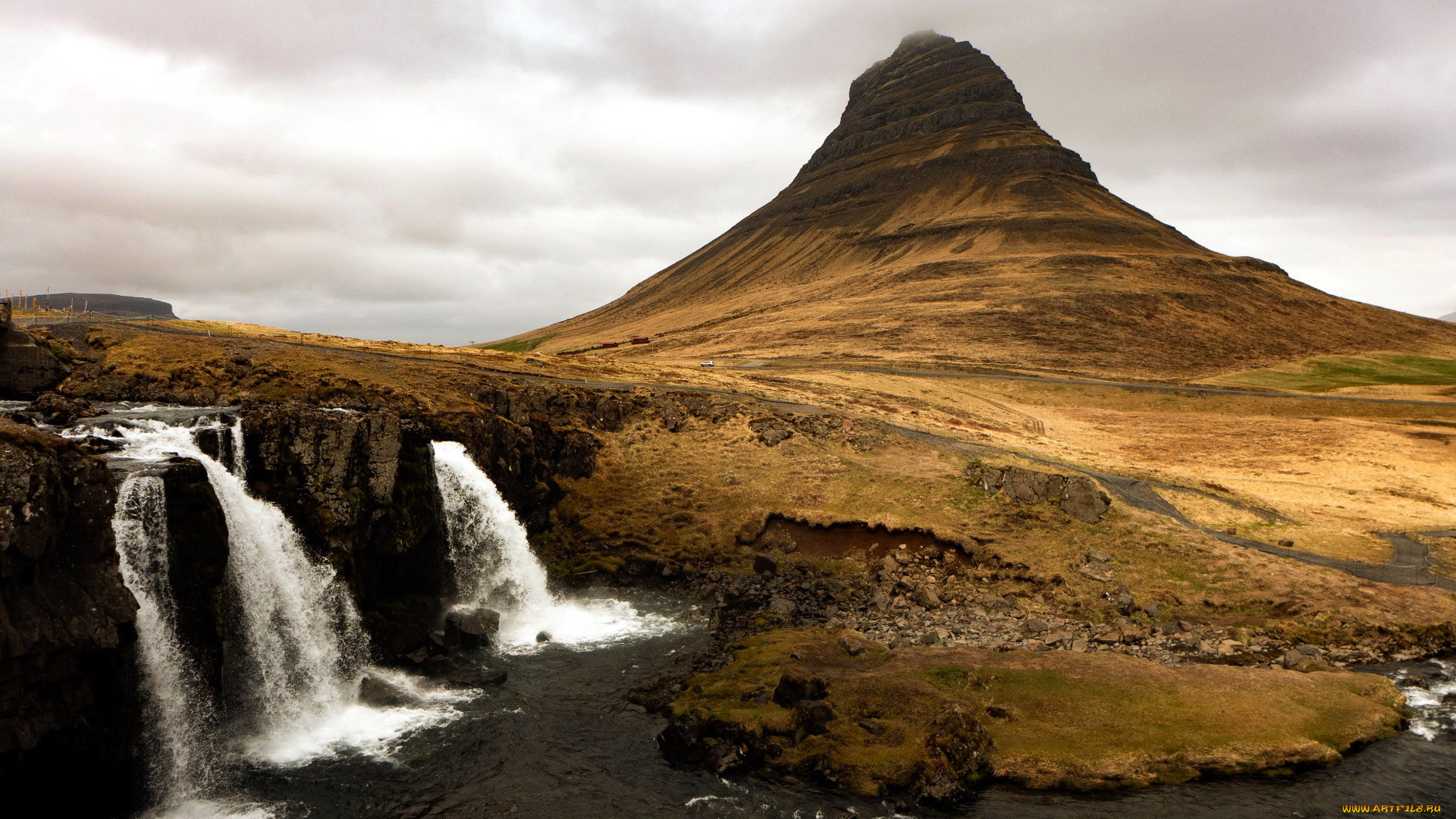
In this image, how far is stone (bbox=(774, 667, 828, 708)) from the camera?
85.6ft

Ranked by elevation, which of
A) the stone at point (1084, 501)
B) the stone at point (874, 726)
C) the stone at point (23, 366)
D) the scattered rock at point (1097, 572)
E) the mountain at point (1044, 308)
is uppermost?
the mountain at point (1044, 308)

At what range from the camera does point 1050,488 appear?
43.7 metres

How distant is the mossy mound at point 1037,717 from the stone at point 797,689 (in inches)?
6.6

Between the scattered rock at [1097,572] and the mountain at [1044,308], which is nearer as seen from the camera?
the scattered rock at [1097,572]

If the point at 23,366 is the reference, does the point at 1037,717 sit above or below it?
below

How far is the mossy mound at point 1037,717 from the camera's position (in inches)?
894

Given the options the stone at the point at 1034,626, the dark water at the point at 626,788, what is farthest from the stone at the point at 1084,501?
the dark water at the point at 626,788

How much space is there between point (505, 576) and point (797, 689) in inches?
733

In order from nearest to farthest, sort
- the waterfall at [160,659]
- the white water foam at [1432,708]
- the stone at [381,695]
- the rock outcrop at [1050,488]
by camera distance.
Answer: the waterfall at [160,659]
the white water foam at [1432,708]
the stone at [381,695]
the rock outcrop at [1050,488]

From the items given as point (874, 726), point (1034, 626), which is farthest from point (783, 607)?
point (874, 726)

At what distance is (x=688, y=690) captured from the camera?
2850cm

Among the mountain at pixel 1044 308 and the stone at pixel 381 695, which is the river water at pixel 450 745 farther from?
the mountain at pixel 1044 308

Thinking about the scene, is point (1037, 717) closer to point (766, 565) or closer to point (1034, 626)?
point (1034, 626)

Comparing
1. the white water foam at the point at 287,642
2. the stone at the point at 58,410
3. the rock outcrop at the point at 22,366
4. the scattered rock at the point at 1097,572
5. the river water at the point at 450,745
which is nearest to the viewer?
the river water at the point at 450,745
